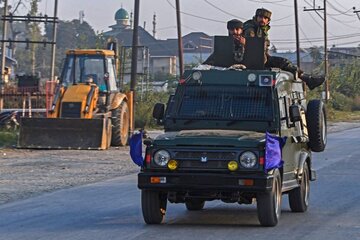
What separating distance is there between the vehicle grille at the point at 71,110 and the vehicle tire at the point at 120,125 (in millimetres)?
1712

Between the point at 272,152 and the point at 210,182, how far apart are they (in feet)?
2.86

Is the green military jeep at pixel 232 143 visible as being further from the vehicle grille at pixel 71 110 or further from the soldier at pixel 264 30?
the vehicle grille at pixel 71 110

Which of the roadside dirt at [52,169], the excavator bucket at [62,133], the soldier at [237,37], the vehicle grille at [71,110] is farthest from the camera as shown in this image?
the vehicle grille at [71,110]

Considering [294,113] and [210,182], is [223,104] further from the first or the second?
[210,182]

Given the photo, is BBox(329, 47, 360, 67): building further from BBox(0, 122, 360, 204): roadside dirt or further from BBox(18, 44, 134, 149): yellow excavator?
BBox(0, 122, 360, 204): roadside dirt

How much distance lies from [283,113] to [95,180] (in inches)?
310

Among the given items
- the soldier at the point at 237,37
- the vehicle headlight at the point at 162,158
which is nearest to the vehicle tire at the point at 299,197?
the soldier at the point at 237,37

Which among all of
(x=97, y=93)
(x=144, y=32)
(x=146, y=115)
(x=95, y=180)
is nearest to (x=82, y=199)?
(x=95, y=180)

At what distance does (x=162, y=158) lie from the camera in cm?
1197

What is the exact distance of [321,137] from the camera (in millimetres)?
14180

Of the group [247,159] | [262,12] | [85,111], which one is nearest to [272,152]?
[247,159]

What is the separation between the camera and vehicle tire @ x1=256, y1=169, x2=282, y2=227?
39.1 ft

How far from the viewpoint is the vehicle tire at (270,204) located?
11.9 metres

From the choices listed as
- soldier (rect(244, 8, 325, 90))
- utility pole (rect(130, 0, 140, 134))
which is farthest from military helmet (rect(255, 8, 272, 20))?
utility pole (rect(130, 0, 140, 134))
